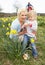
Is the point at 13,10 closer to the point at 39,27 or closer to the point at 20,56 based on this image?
the point at 39,27

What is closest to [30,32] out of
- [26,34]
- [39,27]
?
[26,34]

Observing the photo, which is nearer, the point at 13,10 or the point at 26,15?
the point at 26,15

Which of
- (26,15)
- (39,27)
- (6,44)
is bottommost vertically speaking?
(39,27)

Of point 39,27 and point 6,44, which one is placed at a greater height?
point 6,44

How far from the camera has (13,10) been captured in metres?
9.13

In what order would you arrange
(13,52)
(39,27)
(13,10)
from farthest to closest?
(13,10)
(39,27)
(13,52)

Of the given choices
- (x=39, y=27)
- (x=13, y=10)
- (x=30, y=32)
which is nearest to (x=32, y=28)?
(x=30, y=32)

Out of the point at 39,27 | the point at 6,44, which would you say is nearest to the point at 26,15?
the point at 6,44

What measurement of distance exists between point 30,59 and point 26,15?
768 mm

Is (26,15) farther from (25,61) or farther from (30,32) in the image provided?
(25,61)

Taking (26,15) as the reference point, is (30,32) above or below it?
below

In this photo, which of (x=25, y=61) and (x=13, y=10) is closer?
(x=25, y=61)

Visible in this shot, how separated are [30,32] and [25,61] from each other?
506 millimetres

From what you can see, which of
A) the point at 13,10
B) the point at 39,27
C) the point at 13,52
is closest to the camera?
the point at 13,52
